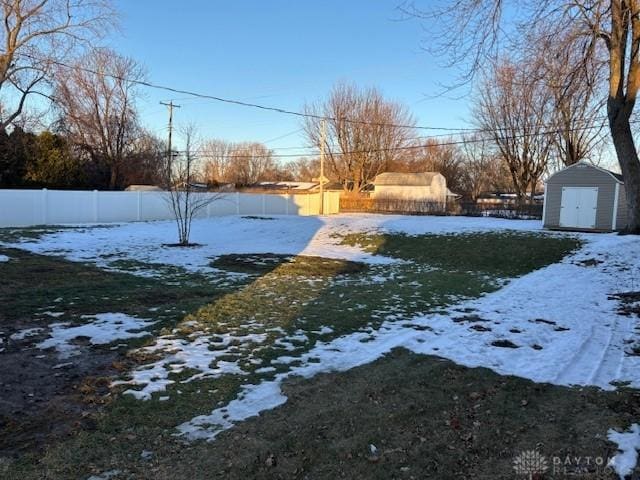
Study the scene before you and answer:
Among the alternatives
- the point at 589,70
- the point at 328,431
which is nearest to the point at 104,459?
the point at 328,431

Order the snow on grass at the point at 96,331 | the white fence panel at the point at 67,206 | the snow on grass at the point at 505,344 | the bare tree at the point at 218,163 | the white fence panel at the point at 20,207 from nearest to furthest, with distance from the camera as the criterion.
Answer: the snow on grass at the point at 505,344 < the snow on grass at the point at 96,331 < the white fence panel at the point at 20,207 < the white fence panel at the point at 67,206 < the bare tree at the point at 218,163

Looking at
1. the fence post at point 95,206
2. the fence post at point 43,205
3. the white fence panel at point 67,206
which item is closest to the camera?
the fence post at point 43,205

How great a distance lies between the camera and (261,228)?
2228 cm

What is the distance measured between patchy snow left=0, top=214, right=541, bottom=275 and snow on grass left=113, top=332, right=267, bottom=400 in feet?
17.6

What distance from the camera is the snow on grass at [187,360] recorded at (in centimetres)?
403

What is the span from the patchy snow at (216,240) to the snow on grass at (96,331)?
4.14m

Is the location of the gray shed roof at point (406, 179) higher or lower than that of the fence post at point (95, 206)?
higher

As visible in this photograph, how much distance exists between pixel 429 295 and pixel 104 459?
6651 millimetres

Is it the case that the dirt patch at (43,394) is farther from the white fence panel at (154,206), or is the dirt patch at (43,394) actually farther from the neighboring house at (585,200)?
the neighboring house at (585,200)

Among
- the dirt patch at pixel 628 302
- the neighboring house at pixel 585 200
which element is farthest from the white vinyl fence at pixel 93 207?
the dirt patch at pixel 628 302

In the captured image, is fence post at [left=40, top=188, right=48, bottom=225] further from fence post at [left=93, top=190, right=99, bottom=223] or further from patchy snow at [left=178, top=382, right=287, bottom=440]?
patchy snow at [left=178, top=382, right=287, bottom=440]

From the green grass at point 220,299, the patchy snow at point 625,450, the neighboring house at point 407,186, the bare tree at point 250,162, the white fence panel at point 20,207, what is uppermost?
the bare tree at point 250,162

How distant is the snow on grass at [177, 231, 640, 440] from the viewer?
3.99 metres

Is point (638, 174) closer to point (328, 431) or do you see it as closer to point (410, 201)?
point (328, 431)
